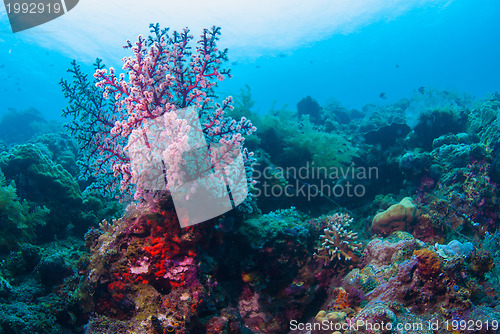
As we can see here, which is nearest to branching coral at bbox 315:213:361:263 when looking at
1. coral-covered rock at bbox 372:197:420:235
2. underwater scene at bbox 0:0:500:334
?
underwater scene at bbox 0:0:500:334

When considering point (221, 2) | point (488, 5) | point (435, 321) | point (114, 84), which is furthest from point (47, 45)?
point (488, 5)

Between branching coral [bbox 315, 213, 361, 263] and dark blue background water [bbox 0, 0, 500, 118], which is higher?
dark blue background water [bbox 0, 0, 500, 118]

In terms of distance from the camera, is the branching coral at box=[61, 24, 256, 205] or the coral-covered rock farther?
the coral-covered rock

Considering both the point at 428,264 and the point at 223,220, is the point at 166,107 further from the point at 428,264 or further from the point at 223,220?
the point at 428,264

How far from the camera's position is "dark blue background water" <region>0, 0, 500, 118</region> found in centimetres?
3697

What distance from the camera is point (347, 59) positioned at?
85.1 m

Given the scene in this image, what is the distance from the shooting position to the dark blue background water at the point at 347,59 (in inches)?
1455

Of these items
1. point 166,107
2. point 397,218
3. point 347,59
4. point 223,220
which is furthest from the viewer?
point 347,59

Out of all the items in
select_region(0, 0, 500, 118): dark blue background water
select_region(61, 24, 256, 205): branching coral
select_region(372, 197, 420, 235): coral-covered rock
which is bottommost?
select_region(372, 197, 420, 235): coral-covered rock

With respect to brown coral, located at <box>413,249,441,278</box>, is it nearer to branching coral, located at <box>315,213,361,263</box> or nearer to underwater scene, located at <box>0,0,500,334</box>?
underwater scene, located at <box>0,0,500,334</box>

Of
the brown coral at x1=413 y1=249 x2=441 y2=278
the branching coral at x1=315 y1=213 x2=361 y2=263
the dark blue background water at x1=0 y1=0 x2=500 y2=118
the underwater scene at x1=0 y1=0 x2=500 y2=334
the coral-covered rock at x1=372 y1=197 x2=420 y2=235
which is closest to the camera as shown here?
the underwater scene at x1=0 y1=0 x2=500 y2=334

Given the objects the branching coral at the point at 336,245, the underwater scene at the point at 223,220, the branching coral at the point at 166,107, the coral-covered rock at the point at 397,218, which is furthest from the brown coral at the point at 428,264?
the branching coral at the point at 166,107

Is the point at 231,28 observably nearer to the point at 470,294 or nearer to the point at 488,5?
the point at 470,294

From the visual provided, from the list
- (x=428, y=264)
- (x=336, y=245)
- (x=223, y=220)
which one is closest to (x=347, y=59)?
(x=336, y=245)
